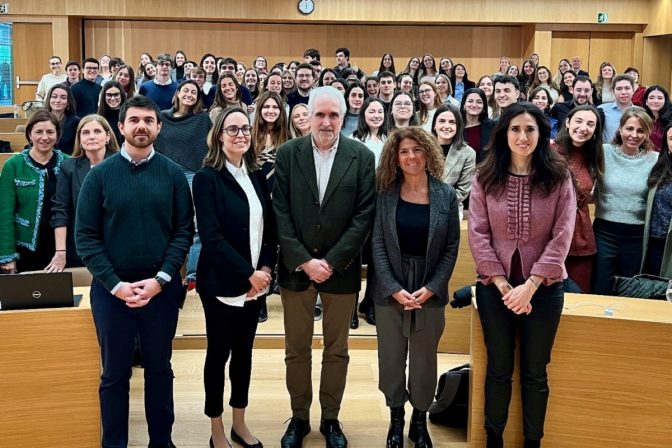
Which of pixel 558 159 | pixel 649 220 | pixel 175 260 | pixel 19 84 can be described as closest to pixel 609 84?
pixel 649 220

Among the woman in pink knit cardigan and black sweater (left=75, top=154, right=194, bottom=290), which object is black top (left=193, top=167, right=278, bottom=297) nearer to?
black sweater (left=75, top=154, right=194, bottom=290)

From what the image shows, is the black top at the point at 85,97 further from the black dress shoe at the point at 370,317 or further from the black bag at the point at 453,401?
the black bag at the point at 453,401

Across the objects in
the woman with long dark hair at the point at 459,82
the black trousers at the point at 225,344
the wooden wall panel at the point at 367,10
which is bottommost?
the black trousers at the point at 225,344

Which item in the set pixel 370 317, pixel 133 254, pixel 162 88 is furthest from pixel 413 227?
pixel 162 88

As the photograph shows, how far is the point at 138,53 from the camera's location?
14047 mm

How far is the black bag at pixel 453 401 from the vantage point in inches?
147

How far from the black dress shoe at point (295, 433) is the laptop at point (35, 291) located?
1164 mm

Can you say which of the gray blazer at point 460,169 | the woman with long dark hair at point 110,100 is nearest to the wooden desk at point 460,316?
the gray blazer at point 460,169

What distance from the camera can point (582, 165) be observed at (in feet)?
14.1

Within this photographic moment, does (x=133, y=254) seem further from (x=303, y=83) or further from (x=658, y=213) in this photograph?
(x=303, y=83)

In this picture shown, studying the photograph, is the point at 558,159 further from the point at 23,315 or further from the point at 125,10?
the point at 125,10

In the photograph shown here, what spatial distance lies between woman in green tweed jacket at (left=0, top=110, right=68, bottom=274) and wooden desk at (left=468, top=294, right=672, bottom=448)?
2.57m

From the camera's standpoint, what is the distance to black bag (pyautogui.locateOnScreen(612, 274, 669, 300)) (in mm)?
3805

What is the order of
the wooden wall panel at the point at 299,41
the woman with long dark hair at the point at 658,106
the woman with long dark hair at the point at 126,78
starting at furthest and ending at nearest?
the wooden wall panel at the point at 299,41 → the woman with long dark hair at the point at 126,78 → the woman with long dark hair at the point at 658,106
